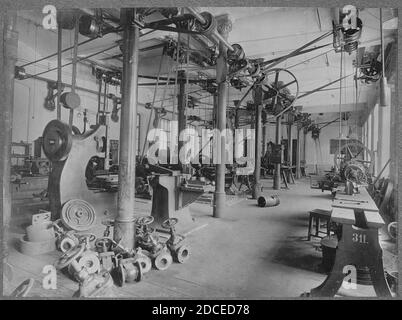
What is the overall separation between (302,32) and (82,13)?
2.26m

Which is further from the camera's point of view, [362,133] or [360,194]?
[362,133]

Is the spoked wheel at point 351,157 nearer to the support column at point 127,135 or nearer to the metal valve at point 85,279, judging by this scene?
the support column at point 127,135

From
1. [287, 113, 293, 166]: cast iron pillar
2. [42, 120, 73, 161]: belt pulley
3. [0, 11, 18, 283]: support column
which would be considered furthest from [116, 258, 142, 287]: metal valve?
[287, 113, 293, 166]: cast iron pillar

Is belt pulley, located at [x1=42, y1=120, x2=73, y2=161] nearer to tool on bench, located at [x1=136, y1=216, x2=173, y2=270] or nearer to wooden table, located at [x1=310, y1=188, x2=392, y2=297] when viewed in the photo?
tool on bench, located at [x1=136, y1=216, x2=173, y2=270]

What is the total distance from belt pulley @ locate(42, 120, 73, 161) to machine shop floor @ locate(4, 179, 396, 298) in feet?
2.84

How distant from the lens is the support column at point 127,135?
2.22 metres

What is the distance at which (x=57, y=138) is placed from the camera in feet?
8.54

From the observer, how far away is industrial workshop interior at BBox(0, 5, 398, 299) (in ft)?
6.29

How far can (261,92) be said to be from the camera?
17.0ft

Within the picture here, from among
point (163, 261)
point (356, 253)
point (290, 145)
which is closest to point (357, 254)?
point (356, 253)

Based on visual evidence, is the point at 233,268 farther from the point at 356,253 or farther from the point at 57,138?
the point at 57,138

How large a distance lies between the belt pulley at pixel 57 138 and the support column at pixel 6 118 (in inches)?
20.9
